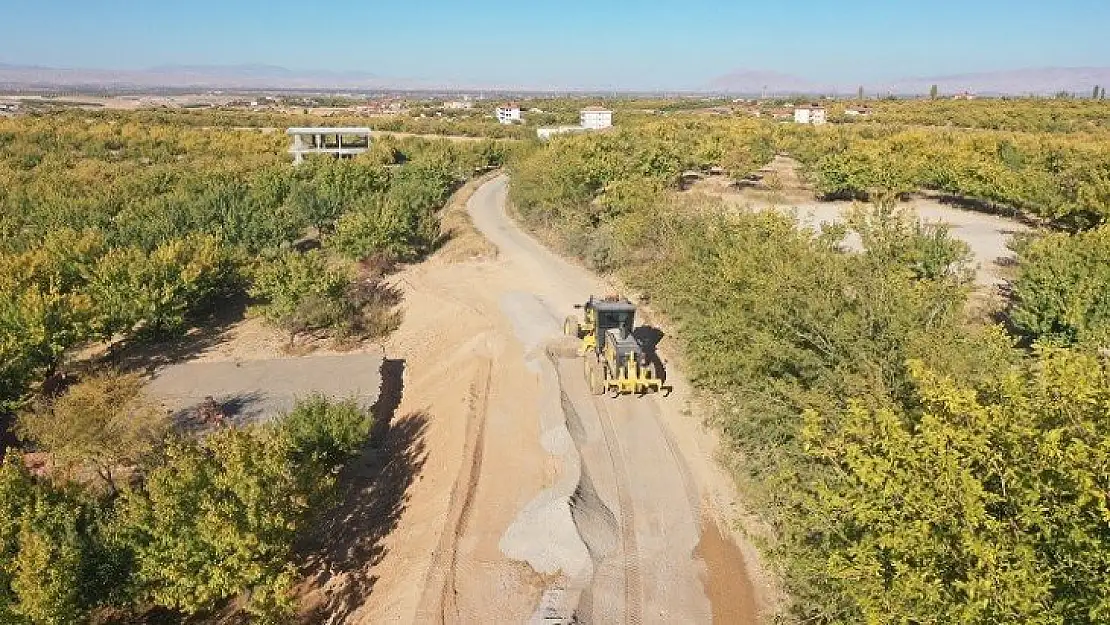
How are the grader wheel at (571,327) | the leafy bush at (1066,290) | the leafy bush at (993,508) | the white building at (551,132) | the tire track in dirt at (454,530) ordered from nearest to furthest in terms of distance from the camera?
the leafy bush at (993,508) < the tire track in dirt at (454,530) < the leafy bush at (1066,290) < the grader wheel at (571,327) < the white building at (551,132)

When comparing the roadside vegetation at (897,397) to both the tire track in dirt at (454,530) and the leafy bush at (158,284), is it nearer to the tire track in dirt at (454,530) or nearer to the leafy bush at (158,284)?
the tire track in dirt at (454,530)

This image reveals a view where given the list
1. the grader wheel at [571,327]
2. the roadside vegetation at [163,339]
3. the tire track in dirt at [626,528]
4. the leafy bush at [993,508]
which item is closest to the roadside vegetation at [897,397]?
the leafy bush at [993,508]

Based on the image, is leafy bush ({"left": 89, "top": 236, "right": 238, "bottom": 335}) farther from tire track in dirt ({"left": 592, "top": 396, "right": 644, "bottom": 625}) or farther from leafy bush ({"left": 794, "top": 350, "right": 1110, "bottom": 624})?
leafy bush ({"left": 794, "top": 350, "right": 1110, "bottom": 624})

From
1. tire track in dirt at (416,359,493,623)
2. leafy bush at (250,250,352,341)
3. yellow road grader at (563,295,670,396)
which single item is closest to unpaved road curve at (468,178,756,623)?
yellow road grader at (563,295,670,396)

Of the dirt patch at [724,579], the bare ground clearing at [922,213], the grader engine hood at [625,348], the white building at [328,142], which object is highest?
the white building at [328,142]

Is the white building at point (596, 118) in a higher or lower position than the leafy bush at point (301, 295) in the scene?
higher

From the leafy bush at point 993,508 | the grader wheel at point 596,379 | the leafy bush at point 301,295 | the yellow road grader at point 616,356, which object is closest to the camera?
the leafy bush at point 993,508

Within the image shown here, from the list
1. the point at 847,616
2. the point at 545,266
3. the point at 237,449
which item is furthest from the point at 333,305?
the point at 847,616

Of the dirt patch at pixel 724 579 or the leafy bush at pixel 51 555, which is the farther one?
the dirt patch at pixel 724 579
